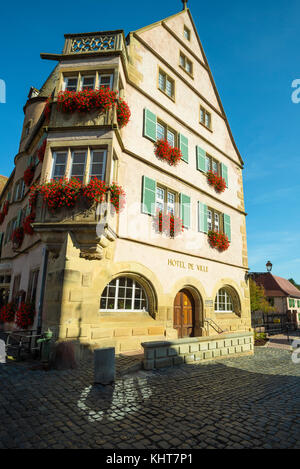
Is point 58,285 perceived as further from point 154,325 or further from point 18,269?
point 18,269

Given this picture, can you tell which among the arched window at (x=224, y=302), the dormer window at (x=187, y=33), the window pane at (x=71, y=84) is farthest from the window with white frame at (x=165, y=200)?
the dormer window at (x=187, y=33)

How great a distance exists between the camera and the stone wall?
7188mm

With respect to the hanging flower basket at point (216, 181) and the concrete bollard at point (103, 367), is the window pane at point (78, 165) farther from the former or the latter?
the hanging flower basket at point (216, 181)

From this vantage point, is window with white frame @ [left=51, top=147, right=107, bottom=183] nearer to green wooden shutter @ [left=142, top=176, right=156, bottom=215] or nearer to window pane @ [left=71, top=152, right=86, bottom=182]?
window pane @ [left=71, top=152, right=86, bottom=182]

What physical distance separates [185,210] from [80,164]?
5.14 m

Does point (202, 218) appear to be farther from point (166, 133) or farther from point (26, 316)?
point (26, 316)

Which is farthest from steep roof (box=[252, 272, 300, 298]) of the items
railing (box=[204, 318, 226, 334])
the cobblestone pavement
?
the cobblestone pavement

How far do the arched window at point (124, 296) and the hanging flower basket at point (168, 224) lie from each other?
2318 mm

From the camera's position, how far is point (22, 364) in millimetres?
7000

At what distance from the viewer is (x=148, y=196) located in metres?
10.1

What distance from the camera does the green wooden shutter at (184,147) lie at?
12.2 m

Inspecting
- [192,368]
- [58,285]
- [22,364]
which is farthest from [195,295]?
[22,364]

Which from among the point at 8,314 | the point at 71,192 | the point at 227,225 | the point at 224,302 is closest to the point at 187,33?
the point at 227,225

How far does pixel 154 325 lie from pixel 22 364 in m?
4.30
